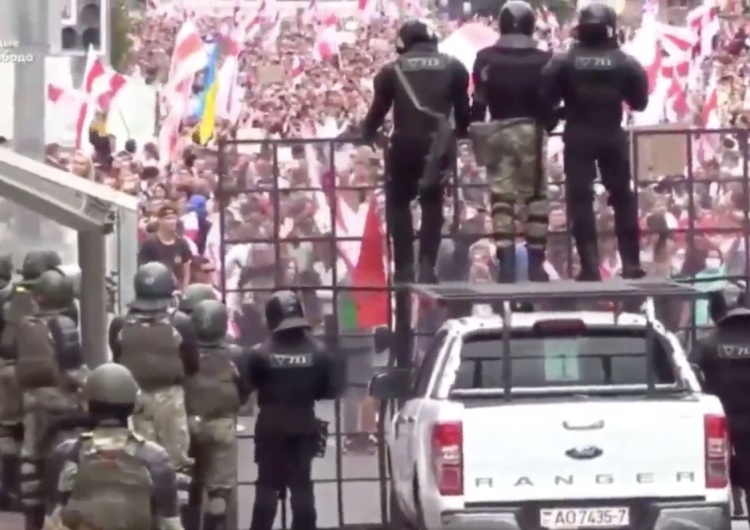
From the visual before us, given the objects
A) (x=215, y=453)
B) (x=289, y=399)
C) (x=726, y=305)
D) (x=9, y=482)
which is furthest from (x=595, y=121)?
(x=9, y=482)

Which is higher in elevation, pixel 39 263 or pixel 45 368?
pixel 39 263

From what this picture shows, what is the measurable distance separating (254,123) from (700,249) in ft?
46.3

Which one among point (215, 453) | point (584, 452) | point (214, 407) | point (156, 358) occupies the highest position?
point (156, 358)

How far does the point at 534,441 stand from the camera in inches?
456

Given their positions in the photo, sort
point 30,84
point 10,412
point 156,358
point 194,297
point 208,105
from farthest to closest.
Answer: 1. point 208,105
2. point 30,84
3. point 10,412
4. point 194,297
5. point 156,358

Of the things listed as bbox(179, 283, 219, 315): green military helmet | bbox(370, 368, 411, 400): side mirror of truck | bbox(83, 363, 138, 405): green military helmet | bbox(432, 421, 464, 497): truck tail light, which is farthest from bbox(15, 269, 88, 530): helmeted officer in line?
bbox(83, 363, 138, 405): green military helmet

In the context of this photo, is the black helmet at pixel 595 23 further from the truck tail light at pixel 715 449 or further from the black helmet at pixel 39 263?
the black helmet at pixel 39 263

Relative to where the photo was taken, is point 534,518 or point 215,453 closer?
point 534,518

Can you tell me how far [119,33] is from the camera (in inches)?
2384

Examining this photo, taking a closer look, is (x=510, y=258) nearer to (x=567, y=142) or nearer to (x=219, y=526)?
(x=567, y=142)

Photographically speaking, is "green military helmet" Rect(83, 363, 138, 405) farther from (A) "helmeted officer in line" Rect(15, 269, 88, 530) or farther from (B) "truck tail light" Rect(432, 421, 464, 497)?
(A) "helmeted officer in line" Rect(15, 269, 88, 530)

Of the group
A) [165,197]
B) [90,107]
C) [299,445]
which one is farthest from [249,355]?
[90,107]

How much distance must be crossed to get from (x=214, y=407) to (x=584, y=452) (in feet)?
9.82

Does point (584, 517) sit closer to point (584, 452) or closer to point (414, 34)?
point (584, 452)
